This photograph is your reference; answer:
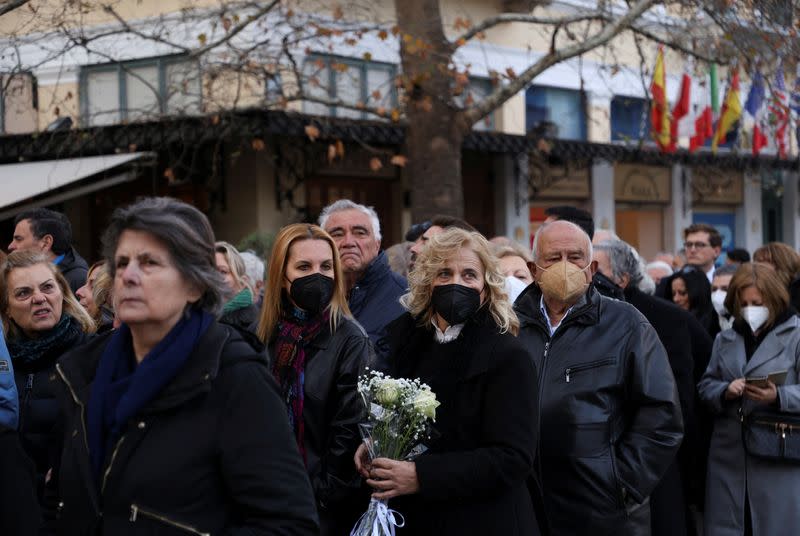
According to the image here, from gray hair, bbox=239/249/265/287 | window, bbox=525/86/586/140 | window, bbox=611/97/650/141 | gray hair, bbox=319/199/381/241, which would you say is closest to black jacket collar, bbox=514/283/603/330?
gray hair, bbox=319/199/381/241

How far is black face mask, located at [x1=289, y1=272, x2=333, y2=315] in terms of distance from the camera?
4.91 metres

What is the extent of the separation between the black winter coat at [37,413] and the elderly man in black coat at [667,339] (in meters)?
2.87

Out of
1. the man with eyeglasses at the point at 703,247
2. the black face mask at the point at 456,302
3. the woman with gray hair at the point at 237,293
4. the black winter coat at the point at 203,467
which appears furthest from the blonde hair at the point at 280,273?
the man with eyeglasses at the point at 703,247

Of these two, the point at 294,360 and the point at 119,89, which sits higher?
the point at 119,89

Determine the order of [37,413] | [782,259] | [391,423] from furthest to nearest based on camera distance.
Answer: [782,259], [37,413], [391,423]

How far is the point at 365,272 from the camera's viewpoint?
6.02 m

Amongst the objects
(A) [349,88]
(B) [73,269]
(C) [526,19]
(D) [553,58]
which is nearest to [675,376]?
(B) [73,269]

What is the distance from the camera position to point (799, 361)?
689cm

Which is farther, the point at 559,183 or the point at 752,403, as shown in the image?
the point at 559,183

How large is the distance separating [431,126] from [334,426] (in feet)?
26.6

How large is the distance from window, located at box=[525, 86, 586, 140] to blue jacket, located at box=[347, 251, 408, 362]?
49.6 ft

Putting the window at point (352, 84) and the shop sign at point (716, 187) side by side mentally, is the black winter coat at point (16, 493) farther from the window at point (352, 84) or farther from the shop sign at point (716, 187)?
the shop sign at point (716, 187)

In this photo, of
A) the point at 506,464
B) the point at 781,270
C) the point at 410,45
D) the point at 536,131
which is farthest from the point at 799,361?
the point at 536,131

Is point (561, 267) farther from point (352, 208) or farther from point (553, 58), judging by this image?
point (553, 58)
